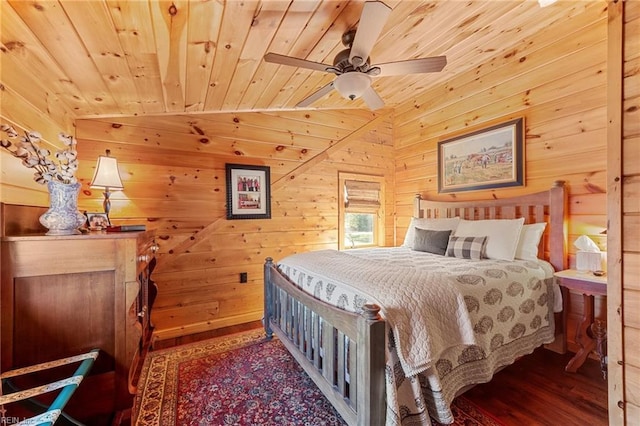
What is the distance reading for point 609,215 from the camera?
105cm

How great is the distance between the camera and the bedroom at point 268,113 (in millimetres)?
1452

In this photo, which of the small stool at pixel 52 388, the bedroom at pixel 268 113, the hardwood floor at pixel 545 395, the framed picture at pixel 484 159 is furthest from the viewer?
the framed picture at pixel 484 159

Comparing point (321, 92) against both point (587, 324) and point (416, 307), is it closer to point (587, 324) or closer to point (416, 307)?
point (416, 307)

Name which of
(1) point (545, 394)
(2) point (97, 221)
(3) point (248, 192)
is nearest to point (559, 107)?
(1) point (545, 394)

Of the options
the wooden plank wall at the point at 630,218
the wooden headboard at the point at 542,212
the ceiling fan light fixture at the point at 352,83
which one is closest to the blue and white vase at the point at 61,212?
the ceiling fan light fixture at the point at 352,83

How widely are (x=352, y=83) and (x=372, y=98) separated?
0.47 m

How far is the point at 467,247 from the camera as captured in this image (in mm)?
2496

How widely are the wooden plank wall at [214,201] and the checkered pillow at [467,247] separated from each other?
1622 mm

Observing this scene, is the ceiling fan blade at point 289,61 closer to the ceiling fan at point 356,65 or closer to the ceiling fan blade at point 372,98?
the ceiling fan at point 356,65

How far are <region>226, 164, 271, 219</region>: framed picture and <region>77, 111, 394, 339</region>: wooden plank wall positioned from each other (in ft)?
0.26

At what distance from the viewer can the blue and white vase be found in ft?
4.50

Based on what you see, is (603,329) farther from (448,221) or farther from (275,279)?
(275,279)

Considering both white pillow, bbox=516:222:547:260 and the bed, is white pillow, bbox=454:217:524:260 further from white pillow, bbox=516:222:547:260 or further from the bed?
white pillow, bbox=516:222:547:260

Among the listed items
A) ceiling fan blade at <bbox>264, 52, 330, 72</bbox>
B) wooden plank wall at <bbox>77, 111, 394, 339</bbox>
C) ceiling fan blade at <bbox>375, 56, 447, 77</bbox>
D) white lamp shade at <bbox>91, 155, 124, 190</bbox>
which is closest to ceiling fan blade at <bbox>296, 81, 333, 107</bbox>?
ceiling fan blade at <bbox>264, 52, 330, 72</bbox>
